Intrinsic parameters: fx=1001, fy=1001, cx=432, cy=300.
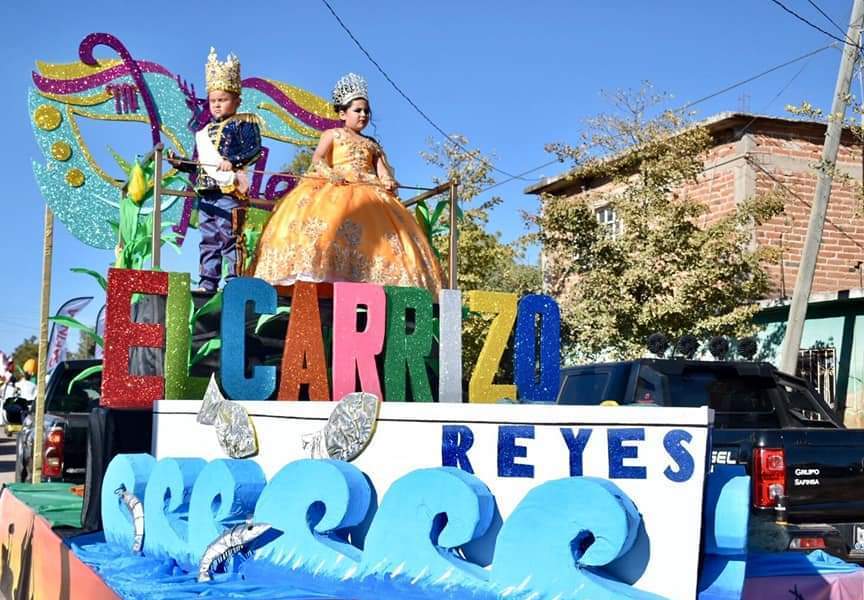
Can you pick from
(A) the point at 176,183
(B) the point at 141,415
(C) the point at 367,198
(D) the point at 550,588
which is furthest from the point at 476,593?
(A) the point at 176,183

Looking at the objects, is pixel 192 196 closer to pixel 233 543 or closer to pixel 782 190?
pixel 233 543

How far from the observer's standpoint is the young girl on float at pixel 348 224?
24.0 feet

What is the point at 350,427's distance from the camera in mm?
4332

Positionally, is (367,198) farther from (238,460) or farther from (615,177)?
(615,177)

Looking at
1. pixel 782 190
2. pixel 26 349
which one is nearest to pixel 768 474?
pixel 782 190

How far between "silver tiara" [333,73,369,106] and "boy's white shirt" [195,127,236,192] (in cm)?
117

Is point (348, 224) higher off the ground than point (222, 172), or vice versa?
point (222, 172)

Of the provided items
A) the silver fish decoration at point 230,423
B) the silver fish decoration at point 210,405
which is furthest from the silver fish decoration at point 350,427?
the silver fish decoration at point 210,405

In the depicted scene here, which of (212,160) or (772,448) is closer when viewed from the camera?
(772,448)

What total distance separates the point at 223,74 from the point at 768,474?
556cm

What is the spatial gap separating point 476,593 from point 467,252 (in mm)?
16858

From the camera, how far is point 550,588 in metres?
3.56

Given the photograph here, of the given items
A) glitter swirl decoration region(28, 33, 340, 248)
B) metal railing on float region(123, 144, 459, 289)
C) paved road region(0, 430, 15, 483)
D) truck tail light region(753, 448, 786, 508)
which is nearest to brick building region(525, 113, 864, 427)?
glitter swirl decoration region(28, 33, 340, 248)

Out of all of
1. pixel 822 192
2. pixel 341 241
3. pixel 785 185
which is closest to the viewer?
pixel 341 241
